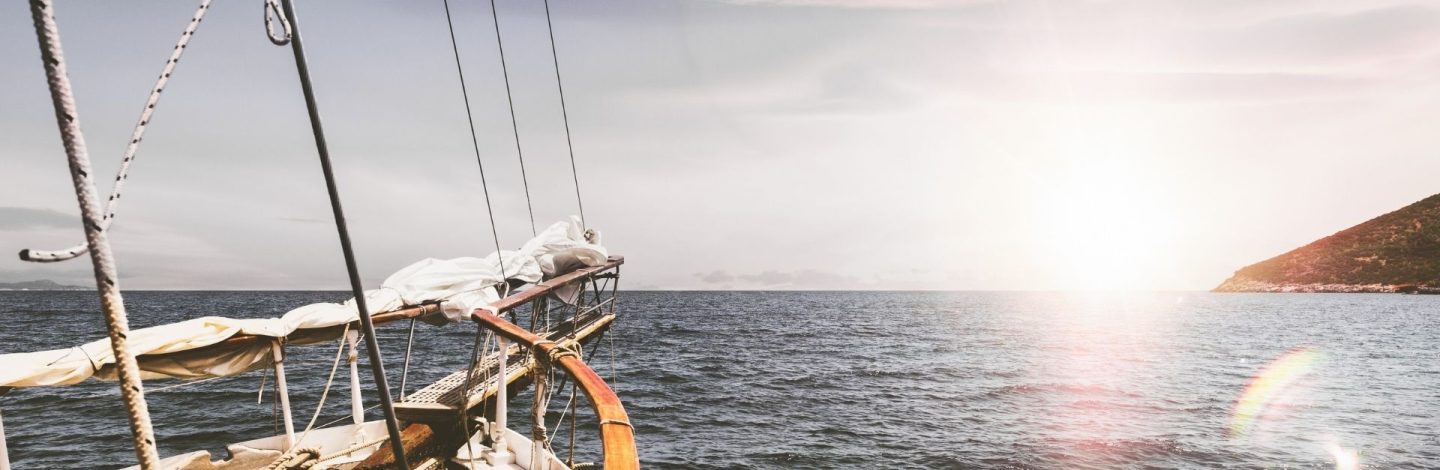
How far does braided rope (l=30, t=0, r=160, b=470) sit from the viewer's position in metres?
1.28

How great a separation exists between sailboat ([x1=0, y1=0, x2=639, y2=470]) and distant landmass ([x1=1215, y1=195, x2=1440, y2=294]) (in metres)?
213

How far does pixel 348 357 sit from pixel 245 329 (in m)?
1.04

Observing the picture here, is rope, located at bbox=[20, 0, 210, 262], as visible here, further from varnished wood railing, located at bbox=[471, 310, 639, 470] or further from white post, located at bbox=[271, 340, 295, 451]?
white post, located at bbox=[271, 340, 295, 451]

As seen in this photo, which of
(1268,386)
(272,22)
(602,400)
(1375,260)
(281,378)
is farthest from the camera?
(1375,260)

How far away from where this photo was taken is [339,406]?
20.3 m

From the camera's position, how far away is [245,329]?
246 inches

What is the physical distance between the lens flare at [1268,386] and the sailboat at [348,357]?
2194 centimetres

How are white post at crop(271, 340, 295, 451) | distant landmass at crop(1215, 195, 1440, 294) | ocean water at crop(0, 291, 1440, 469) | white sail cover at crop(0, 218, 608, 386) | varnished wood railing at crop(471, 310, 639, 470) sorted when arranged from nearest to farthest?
varnished wood railing at crop(471, 310, 639, 470) → white sail cover at crop(0, 218, 608, 386) → white post at crop(271, 340, 295, 451) → ocean water at crop(0, 291, 1440, 469) → distant landmass at crop(1215, 195, 1440, 294)

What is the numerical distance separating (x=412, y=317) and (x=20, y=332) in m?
68.4

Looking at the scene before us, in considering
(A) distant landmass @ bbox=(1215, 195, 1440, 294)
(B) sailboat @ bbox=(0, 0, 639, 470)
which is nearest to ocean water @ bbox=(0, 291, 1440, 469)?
(B) sailboat @ bbox=(0, 0, 639, 470)

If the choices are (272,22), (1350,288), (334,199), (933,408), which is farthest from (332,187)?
(1350,288)

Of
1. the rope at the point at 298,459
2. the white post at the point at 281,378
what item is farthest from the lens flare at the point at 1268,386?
the white post at the point at 281,378

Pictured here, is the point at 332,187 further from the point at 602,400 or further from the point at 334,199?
the point at 602,400

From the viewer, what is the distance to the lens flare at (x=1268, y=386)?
1954 centimetres
